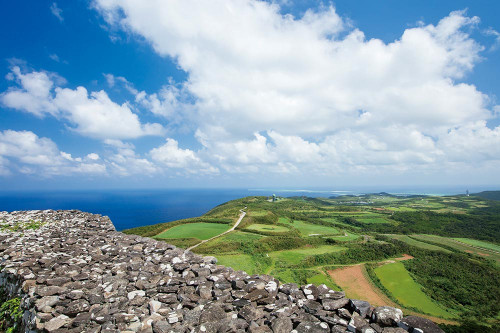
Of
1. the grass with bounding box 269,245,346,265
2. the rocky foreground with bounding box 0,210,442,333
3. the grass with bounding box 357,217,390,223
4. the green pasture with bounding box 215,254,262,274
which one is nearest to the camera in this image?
the rocky foreground with bounding box 0,210,442,333

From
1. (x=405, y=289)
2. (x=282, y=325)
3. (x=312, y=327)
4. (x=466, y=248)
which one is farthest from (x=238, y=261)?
(x=466, y=248)

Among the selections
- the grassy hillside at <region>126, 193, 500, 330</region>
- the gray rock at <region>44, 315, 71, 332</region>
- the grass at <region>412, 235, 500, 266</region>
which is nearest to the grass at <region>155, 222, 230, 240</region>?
the grassy hillside at <region>126, 193, 500, 330</region>

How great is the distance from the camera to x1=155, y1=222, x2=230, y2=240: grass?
139 ft

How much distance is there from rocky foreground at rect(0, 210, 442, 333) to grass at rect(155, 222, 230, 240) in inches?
1404

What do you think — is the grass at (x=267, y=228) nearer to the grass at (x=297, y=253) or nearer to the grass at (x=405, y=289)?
the grass at (x=297, y=253)

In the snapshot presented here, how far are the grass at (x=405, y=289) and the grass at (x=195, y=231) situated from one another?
108 feet

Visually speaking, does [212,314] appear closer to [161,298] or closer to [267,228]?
[161,298]

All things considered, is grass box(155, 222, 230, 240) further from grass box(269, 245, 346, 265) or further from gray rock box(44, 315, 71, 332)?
gray rock box(44, 315, 71, 332)

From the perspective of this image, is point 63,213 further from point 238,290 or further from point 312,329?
point 312,329

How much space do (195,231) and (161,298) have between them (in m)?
43.6

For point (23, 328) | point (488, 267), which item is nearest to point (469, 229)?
point (488, 267)

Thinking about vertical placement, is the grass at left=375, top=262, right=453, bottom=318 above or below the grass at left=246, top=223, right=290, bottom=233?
below

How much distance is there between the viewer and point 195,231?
46281mm

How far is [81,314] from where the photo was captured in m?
4.83
